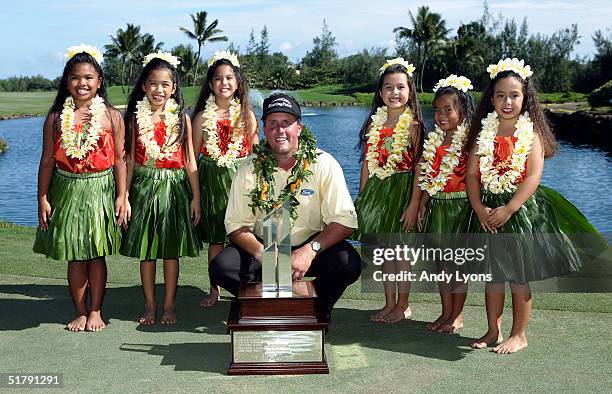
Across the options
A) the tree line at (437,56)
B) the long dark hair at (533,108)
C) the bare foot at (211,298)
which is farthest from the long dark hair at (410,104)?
the tree line at (437,56)

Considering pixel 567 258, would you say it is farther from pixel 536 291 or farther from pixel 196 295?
pixel 196 295

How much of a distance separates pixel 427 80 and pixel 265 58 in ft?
60.9

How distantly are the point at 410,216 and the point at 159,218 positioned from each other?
4.81 ft

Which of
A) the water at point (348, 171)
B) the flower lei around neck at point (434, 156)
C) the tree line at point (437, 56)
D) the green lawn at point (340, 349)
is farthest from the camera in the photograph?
the tree line at point (437, 56)

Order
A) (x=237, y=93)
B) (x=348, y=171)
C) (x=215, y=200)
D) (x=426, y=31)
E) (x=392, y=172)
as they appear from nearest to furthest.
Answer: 1. (x=392, y=172)
2. (x=215, y=200)
3. (x=237, y=93)
4. (x=348, y=171)
5. (x=426, y=31)

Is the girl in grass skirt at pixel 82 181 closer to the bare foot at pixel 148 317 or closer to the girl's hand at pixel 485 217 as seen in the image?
the bare foot at pixel 148 317

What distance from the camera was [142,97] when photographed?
16.0 ft

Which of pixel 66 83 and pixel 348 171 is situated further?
pixel 348 171

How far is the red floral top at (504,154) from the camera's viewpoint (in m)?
4.12

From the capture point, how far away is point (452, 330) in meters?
4.51

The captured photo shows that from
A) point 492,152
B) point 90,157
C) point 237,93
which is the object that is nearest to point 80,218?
point 90,157

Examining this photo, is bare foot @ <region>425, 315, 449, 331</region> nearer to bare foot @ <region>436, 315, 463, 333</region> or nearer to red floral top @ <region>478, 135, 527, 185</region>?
bare foot @ <region>436, 315, 463, 333</region>

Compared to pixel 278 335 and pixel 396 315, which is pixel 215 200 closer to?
pixel 396 315

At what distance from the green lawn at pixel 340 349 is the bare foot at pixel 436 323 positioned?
78mm
